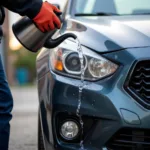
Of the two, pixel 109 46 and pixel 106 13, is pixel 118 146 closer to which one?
pixel 109 46

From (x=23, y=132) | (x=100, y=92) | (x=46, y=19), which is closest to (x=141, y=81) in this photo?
(x=100, y=92)

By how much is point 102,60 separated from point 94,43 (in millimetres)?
144

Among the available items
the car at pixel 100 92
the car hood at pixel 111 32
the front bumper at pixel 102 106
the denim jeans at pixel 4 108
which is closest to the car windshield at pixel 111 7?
the car hood at pixel 111 32

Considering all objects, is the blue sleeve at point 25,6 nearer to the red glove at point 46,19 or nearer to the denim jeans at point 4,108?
the red glove at point 46,19

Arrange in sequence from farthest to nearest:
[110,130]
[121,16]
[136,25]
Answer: [121,16] → [136,25] → [110,130]

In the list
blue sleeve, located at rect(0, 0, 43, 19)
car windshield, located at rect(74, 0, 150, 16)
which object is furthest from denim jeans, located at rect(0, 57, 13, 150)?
car windshield, located at rect(74, 0, 150, 16)

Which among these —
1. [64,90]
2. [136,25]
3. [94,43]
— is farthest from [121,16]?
[64,90]

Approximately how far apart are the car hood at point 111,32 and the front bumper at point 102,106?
0.25ft

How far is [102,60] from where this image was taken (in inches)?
129

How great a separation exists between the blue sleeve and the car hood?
1.80 feet

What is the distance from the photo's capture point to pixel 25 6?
9.51 feet

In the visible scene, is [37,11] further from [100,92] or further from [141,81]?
[141,81]

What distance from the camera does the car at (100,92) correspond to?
10.2 feet

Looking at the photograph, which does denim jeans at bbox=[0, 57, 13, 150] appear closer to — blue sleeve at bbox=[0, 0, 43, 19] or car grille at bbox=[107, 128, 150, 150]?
blue sleeve at bbox=[0, 0, 43, 19]
